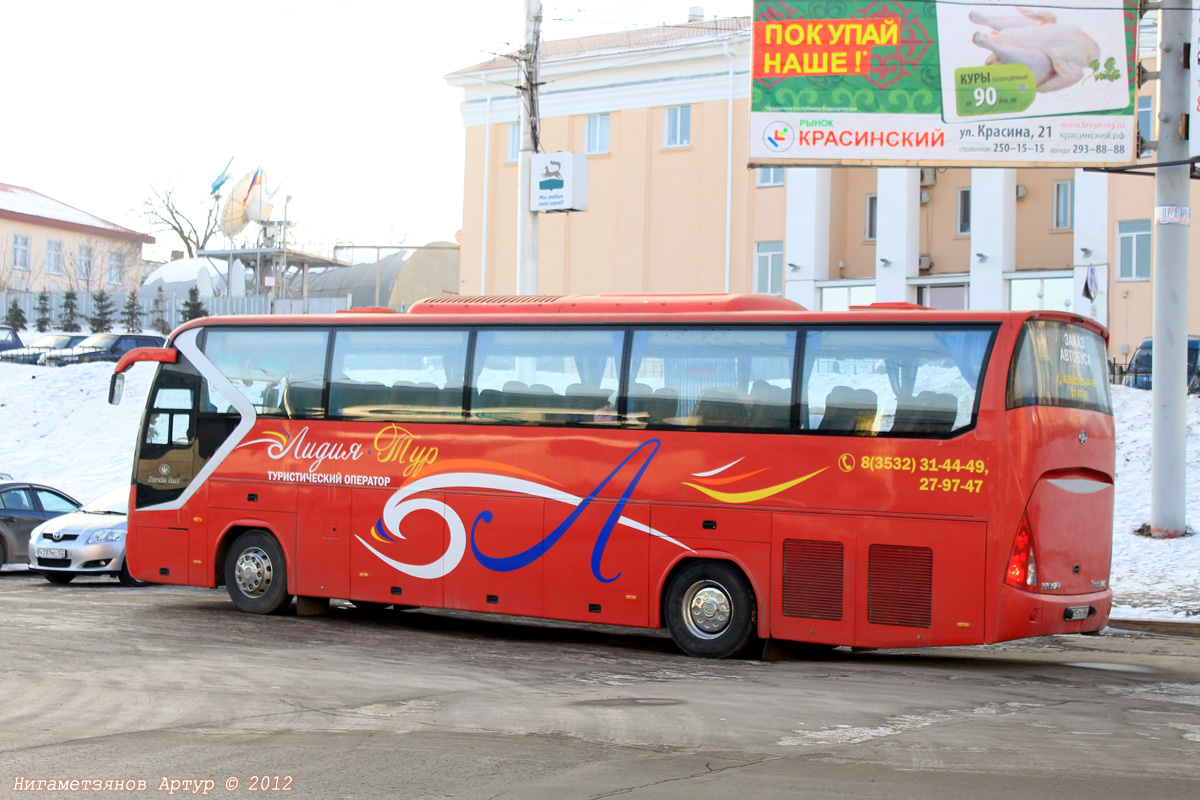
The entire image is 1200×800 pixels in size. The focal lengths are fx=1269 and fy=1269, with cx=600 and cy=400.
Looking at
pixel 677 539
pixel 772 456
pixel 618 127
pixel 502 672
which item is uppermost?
pixel 618 127

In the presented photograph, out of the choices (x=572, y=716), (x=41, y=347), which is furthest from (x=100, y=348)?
(x=572, y=716)

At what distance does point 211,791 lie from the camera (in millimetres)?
6172

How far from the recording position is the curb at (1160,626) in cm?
1378

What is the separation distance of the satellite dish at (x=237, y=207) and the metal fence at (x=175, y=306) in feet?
11.5

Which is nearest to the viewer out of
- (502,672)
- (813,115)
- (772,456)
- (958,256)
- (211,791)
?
(211,791)

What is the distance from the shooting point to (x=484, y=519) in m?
12.9

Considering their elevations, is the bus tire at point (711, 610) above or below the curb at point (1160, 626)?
above

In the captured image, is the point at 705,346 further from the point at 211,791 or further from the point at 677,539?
the point at 211,791

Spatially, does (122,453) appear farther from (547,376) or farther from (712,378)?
(712,378)

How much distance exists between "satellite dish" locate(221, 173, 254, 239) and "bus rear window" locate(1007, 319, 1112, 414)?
52626mm

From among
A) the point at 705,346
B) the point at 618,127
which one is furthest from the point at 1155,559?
the point at 618,127

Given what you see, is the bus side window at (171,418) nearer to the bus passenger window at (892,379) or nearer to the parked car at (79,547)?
the parked car at (79,547)

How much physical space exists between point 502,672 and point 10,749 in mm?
4184

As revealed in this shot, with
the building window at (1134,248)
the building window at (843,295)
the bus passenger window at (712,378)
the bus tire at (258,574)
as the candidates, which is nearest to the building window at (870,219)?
the building window at (843,295)
